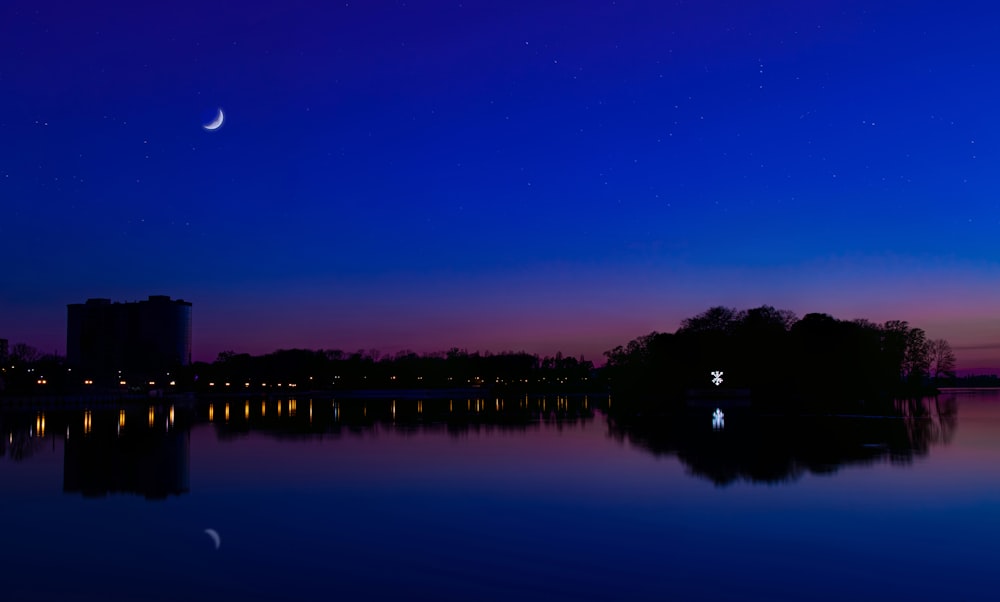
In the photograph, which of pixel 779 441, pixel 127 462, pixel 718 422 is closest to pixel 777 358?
pixel 718 422

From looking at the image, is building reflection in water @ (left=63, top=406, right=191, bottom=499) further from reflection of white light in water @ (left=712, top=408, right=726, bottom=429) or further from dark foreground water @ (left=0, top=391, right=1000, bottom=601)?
reflection of white light in water @ (left=712, top=408, right=726, bottom=429)

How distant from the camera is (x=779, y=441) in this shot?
44188 mm

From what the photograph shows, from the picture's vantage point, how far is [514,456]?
38281mm

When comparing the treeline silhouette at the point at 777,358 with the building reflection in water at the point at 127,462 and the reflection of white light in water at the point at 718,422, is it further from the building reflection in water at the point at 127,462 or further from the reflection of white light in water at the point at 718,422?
the building reflection in water at the point at 127,462

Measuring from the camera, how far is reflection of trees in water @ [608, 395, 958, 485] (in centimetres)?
3234

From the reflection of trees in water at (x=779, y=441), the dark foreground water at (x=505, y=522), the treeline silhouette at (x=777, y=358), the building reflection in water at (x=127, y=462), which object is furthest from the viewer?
the treeline silhouette at (x=777, y=358)

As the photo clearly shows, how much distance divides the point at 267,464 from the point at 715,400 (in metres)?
72.2

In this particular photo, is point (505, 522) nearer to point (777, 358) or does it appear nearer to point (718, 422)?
point (718, 422)

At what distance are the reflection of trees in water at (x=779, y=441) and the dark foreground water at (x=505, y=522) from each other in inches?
15.5

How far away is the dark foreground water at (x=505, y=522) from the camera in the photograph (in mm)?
15523

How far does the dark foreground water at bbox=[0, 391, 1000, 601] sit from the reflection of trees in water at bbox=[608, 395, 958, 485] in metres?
0.39

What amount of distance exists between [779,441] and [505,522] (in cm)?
2666

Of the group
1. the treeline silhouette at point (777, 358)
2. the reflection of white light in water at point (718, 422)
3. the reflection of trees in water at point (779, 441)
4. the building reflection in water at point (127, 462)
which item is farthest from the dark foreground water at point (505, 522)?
the treeline silhouette at point (777, 358)

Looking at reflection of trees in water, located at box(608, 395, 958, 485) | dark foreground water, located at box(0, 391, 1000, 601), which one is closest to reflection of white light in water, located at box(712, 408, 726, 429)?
reflection of trees in water, located at box(608, 395, 958, 485)
